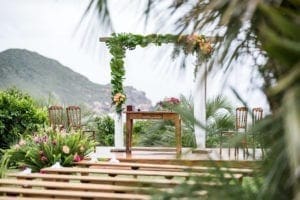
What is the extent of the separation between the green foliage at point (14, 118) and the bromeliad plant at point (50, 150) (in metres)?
1.50

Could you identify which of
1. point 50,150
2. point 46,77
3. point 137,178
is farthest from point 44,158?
point 46,77

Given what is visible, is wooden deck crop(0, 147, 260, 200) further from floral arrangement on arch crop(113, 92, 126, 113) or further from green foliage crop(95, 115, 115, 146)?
green foliage crop(95, 115, 115, 146)

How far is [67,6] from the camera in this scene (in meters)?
1.22

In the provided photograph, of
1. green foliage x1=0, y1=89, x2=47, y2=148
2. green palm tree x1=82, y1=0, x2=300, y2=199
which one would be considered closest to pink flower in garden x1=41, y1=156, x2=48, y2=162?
green foliage x1=0, y1=89, x2=47, y2=148

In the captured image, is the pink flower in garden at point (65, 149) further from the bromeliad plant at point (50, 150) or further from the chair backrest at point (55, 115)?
the chair backrest at point (55, 115)

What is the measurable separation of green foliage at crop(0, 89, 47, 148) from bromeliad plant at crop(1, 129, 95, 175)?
150 centimetres

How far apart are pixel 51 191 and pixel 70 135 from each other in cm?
269

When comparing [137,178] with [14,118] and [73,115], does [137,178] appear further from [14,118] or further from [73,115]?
[73,115]

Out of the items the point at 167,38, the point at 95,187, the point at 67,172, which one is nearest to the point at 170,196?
the point at 167,38

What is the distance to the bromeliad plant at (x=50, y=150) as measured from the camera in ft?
20.5

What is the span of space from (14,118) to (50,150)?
2263mm

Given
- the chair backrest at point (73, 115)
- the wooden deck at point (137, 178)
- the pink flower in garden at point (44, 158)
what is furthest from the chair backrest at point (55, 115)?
the wooden deck at point (137, 178)

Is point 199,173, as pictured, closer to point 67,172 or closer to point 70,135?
point 67,172

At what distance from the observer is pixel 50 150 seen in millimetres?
6363
